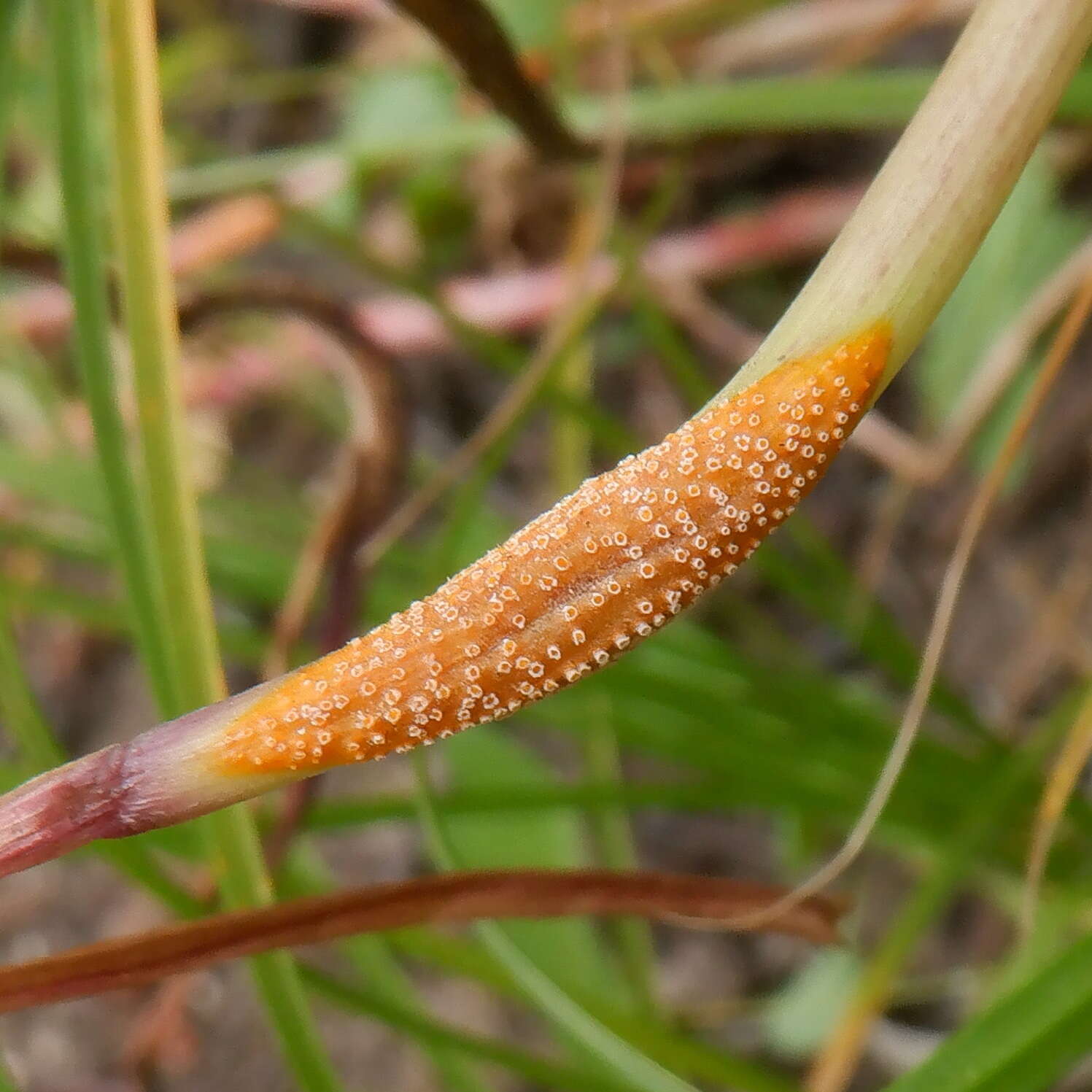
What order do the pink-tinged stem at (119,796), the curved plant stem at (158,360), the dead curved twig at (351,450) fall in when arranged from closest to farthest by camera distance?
1. the pink-tinged stem at (119,796)
2. the curved plant stem at (158,360)
3. the dead curved twig at (351,450)

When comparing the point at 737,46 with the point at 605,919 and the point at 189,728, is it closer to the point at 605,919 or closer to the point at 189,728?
the point at 605,919

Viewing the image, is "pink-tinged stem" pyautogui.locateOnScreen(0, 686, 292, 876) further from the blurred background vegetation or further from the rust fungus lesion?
the blurred background vegetation

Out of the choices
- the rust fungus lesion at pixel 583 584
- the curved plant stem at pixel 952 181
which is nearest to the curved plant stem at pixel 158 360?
the rust fungus lesion at pixel 583 584

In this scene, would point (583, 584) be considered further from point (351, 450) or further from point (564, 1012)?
point (351, 450)

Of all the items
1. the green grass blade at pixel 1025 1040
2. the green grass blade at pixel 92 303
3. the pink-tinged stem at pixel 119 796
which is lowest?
the green grass blade at pixel 1025 1040

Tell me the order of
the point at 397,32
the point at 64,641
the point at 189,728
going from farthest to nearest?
the point at 64,641
the point at 397,32
the point at 189,728

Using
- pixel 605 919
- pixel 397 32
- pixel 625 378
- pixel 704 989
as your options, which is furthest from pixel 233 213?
pixel 704 989

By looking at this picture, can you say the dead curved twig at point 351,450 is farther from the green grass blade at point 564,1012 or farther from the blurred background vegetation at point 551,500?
the green grass blade at point 564,1012
